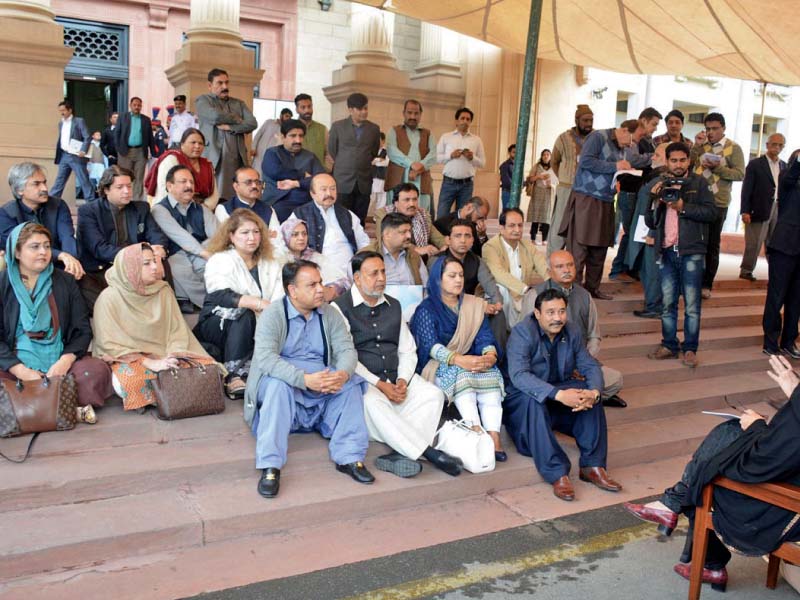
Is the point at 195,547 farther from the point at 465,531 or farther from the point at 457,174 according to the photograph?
the point at 457,174

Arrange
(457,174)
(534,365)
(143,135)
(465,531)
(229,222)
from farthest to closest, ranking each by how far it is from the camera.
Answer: (143,135) → (457,174) → (229,222) → (534,365) → (465,531)

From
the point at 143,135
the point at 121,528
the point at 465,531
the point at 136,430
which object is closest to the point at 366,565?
the point at 465,531

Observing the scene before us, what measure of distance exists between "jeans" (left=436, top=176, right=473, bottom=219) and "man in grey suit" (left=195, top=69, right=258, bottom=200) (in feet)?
7.34

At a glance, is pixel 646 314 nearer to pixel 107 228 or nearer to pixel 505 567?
pixel 505 567

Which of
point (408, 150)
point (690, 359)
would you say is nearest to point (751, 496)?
point (690, 359)

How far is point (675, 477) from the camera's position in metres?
5.65

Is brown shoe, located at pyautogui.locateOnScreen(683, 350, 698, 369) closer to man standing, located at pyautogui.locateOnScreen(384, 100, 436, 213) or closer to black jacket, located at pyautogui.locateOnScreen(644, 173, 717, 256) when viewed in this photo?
black jacket, located at pyautogui.locateOnScreen(644, 173, 717, 256)

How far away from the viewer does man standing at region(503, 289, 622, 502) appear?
17.1 ft

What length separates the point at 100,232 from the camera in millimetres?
5902

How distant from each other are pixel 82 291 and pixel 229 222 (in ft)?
3.78

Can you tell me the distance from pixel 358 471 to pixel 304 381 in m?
0.62

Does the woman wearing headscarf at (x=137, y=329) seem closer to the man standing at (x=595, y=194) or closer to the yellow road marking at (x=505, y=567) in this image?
the yellow road marking at (x=505, y=567)

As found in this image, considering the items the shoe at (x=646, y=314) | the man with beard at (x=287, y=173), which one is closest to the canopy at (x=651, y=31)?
the man with beard at (x=287, y=173)

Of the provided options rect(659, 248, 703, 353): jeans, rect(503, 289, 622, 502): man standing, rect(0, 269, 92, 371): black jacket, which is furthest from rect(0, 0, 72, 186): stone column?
rect(659, 248, 703, 353): jeans
